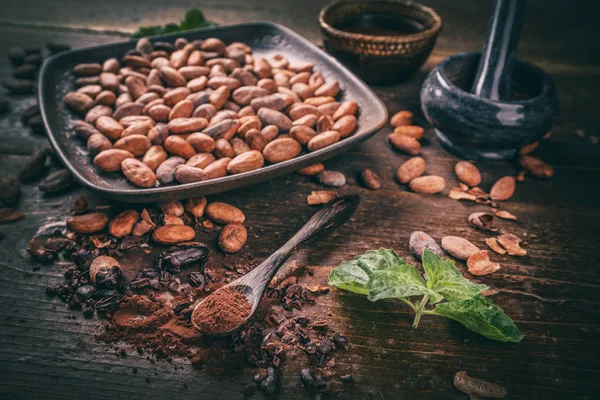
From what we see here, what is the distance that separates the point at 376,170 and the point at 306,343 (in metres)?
0.48

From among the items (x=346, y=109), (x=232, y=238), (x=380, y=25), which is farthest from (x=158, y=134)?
(x=380, y=25)

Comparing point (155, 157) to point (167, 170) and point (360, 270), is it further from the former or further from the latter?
point (360, 270)

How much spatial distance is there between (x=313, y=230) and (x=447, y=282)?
9.8 inches

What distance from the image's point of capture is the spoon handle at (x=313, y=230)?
0.77 meters

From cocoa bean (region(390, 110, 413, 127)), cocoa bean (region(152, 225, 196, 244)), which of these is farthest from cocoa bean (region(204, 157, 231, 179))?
cocoa bean (region(390, 110, 413, 127))

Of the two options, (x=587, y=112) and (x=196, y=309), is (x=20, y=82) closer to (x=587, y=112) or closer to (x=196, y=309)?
(x=196, y=309)

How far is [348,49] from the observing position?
4.00ft

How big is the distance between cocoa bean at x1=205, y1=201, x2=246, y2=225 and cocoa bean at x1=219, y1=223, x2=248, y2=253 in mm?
23

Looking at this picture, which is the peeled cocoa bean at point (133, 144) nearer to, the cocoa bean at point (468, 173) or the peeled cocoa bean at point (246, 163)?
the peeled cocoa bean at point (246, 163)

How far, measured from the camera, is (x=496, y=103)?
0.96m

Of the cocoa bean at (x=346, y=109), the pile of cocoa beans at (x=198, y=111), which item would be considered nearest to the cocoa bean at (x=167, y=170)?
the pile of cocoa beans at (x=198, y=111)

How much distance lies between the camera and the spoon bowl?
74cm

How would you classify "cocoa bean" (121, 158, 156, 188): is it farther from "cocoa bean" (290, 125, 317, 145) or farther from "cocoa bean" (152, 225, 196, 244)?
"cocoa bean" (290, 125, 317, 145)

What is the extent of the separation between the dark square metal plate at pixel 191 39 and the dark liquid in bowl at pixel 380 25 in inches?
6.5
